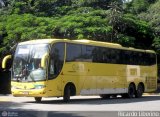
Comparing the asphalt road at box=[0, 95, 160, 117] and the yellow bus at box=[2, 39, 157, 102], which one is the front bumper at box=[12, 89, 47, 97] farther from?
the asphalt road at box=[0, 95, 160, 117]

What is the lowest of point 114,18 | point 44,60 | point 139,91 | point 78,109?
point 78,109

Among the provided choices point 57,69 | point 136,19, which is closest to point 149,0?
point 136,19

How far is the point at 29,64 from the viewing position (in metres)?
23.7

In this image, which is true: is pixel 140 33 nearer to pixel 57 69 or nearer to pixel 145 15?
pixel 145 15

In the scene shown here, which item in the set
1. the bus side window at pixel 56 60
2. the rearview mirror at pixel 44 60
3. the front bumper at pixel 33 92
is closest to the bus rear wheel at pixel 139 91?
the bus side window at pixel 56 60

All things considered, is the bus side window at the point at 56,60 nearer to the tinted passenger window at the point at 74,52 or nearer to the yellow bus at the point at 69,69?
the yellow bus at the point at 69,69

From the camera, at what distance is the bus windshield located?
76.6 ft

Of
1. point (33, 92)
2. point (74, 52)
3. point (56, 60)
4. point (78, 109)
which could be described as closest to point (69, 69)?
point (74, 52)

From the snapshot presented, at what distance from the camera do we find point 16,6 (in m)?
43.8

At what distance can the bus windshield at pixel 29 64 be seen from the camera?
76.6ft

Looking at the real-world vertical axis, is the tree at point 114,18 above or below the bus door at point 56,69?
above

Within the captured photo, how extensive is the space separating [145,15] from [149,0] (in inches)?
243

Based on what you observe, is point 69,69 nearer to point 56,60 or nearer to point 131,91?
point 56,60

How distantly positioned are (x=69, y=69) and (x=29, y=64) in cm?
216
